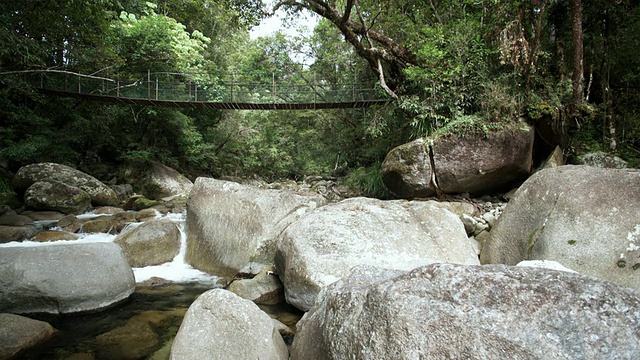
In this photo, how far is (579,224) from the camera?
3.52m

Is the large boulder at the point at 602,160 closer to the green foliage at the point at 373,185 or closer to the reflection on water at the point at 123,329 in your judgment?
the green foliage at the point at 373,185

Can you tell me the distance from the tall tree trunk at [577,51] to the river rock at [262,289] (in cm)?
703

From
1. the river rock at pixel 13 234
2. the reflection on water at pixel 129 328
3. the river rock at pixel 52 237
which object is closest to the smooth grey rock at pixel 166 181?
the river rock at pixel 13 234

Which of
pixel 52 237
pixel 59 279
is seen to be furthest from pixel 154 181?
pixel 59 279

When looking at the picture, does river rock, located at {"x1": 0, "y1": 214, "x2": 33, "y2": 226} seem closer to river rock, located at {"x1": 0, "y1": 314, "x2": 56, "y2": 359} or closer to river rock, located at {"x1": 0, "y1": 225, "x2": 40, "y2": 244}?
river rock, located at {"x1": 0, "y1": 225, "x2": 40, "y2": 244}

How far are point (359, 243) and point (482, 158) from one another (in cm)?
440

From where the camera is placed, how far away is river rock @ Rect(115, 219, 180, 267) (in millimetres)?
4988

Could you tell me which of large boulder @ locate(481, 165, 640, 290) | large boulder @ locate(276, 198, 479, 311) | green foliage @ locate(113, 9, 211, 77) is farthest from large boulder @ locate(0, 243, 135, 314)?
green foliage @ locate(113, 9, 211, 77)

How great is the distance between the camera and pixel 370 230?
12.6 ft

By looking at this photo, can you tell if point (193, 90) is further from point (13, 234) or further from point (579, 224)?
point (579, 224)

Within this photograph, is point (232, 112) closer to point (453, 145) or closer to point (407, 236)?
point (453, 145)

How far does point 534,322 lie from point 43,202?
10.3 metres

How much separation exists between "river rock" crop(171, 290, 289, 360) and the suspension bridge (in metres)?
8.21

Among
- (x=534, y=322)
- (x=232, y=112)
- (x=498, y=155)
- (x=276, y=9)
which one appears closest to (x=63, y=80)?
(x=276, y=9)
